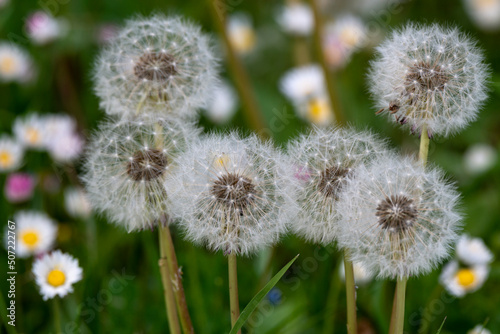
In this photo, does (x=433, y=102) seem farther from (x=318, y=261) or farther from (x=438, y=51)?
(x=318, y=261)

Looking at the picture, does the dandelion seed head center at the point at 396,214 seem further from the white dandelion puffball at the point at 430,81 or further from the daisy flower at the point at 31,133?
the daisy flower at the point at 31,133

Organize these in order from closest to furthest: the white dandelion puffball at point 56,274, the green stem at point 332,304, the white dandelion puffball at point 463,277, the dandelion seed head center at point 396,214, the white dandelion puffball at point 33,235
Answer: the dandelion seed head center at point 396,214
the white dandelion puffball at point 56,274
the white dandelion puffball at point 463,277
the green stem at point 332,304
the white dandelion puffball at point 33,235

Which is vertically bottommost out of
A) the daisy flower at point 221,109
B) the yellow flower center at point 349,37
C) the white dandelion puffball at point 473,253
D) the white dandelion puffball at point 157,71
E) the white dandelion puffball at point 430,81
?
the daisy flower at point 221,109

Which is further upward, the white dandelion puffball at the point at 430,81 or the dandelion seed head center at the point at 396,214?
the white dandelion puffball at the point at 430,81

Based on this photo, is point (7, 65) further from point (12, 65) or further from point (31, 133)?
point (31, 133)

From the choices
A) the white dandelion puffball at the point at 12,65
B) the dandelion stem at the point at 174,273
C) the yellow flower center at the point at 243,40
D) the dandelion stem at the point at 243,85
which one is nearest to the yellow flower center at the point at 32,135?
the white dandelion puffball at the point at 12,65

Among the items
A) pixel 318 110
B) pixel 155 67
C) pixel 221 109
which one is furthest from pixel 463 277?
pixel 221 109

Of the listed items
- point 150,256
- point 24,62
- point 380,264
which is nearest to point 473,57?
point 380,264
